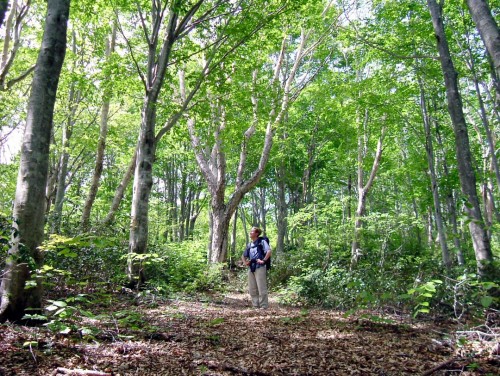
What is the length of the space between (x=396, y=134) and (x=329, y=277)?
448 inches

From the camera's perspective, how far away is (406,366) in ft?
11.5

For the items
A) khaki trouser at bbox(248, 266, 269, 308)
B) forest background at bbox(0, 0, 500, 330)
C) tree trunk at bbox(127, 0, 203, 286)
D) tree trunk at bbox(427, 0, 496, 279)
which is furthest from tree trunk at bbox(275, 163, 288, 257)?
tree trunk at bbox(427, 0, 496, 279)

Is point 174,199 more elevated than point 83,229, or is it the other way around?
point 174,199

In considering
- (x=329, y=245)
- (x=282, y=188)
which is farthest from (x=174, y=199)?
(x=329, y=245)

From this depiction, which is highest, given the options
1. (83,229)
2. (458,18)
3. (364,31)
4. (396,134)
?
(458,18)

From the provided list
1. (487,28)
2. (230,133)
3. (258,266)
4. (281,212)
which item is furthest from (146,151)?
(281,212)

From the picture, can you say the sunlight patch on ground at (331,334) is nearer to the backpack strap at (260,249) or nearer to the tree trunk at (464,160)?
the tree trunk at (464,160)

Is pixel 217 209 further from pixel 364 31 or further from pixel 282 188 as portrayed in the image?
pixel 282 188

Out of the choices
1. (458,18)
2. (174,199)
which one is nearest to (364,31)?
(458,18)

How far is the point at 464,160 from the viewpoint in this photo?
6.34m

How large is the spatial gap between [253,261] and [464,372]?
5115 millimetres

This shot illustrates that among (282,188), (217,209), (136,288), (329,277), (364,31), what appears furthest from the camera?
(282,188)

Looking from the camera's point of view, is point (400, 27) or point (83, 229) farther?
point (400, 27)

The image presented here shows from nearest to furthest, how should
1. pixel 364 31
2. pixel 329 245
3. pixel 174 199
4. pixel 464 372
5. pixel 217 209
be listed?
A: pixel 464 372 < pixel 364 31 < pixel 329 245 < pixel 217 209 < pixel 174 199
